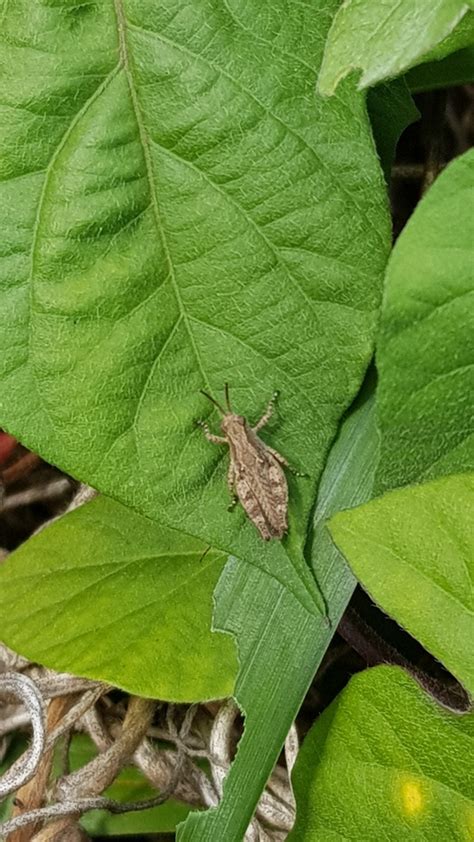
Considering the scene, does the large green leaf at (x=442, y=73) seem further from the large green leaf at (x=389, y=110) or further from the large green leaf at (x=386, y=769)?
the large green leaf at (x=386, y=769)

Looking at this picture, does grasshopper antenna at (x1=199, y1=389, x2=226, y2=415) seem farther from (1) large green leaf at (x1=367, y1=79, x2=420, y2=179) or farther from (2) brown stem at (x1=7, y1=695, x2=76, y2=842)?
(2) brown stem at (x1=7, y1=695, x2=76, y2=842)

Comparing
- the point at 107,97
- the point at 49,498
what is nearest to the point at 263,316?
the point at 107,97

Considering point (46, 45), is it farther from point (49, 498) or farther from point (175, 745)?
point (175, 745)

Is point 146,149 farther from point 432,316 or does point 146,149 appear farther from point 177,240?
point 432,316

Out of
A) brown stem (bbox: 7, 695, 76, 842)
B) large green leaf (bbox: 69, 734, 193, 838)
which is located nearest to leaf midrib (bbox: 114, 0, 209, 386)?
brown stem (bbox: 7, 695, 76, 842)

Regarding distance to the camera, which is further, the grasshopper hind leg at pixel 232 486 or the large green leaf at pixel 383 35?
the grasshopper hind leg at pixel 232 486

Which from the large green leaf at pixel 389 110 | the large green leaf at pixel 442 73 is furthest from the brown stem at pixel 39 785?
the large green leaf at pixel 442 73
